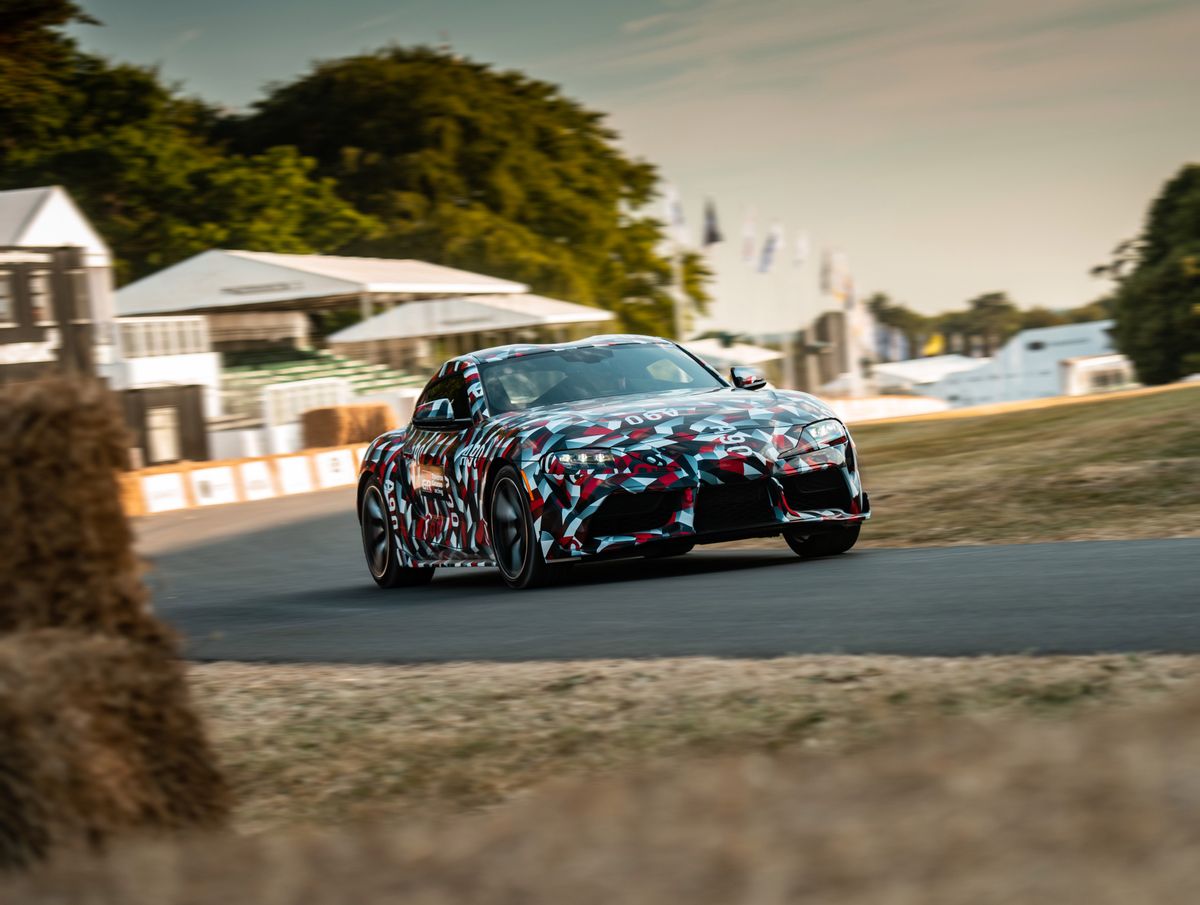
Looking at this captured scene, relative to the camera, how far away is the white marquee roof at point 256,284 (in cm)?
6188

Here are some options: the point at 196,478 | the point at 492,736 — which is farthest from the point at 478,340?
the point at 492,736

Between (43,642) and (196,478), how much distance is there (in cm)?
2918

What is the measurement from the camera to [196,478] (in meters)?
33.3

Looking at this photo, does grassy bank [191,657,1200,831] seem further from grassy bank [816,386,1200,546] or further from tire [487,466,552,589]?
grassy bank [816,386,1200,546]

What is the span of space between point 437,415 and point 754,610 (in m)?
3.75

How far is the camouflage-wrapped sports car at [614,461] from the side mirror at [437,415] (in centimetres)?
1

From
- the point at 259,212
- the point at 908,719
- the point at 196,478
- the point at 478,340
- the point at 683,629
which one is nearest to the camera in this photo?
the point at 908,719

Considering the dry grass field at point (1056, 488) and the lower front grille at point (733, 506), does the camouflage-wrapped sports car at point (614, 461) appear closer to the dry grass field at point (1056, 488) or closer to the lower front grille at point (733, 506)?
the lower front grille at point (733, 506)

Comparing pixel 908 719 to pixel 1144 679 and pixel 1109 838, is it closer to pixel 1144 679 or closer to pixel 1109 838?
pixel 1144 679

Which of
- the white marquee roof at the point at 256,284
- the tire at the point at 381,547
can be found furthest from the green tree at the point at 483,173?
the tire at the point at 381,547

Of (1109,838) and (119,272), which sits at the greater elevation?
(119,272)

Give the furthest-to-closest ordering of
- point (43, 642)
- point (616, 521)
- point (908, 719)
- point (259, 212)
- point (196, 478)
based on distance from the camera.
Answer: point (259, 212) < point (196, 478) < point (616, 521) < point (908, 719) < point (43, 642)

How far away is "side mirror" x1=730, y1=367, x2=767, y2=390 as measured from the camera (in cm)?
1149

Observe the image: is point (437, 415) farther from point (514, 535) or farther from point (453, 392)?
point (514, 535)
